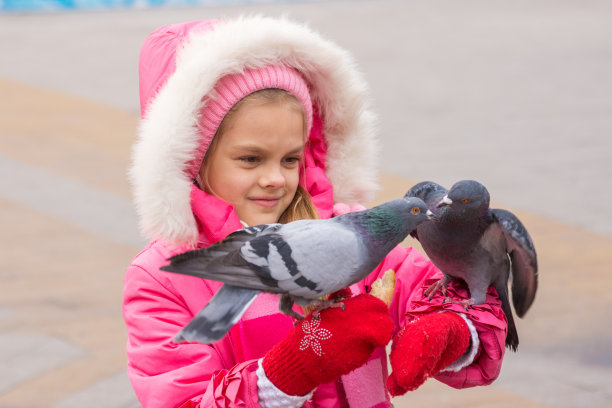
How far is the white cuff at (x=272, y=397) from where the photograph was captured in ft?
6.09

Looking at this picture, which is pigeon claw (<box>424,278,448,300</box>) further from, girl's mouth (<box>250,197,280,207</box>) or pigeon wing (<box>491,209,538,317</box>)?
girl's mouth (<box>250,197,280,207</box>)

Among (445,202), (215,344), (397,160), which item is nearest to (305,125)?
(445,202)

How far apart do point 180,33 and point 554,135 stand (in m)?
6.27

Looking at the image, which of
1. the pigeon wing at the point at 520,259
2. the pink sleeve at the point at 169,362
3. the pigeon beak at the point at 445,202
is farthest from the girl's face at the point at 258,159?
the pigeon wing at the point at 520,259

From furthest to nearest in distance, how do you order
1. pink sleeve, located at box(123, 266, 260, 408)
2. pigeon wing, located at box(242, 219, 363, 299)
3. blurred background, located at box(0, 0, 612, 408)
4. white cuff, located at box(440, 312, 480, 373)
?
blurred background, located at box(0, 0, 612, 408), white cuff, located at box(440, 312, 480, 373), pink sleeve, located at box(123, 266, 260, 408), pigeon wing, located at box(242, 219, 363, 299)

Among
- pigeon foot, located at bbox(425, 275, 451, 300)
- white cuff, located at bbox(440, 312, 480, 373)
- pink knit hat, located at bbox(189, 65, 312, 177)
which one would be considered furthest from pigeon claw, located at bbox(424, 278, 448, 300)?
pink knit hat, located at bbox(189, 65, 312, 177)

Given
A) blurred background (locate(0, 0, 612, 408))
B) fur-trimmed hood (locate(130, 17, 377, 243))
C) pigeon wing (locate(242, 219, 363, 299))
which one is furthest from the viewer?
blurred background (locate(0, 0, 612, 408))

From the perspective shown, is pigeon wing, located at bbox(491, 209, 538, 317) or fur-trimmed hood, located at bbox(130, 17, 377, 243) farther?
fur-trimmed hood, located at bbox(130, 17, 377, 243)

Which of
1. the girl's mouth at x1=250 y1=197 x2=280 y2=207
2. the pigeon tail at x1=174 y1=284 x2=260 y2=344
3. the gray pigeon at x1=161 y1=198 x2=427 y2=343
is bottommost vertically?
the pigeon tail at x1=174 y1=284 x2=260 y2=344

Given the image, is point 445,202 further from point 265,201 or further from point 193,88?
point 193,88

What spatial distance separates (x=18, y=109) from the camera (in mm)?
8742

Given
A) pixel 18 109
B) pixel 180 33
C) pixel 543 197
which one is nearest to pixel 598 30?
pixel 543 197

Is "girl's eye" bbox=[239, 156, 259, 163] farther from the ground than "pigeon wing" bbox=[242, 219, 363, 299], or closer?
farther from the ground

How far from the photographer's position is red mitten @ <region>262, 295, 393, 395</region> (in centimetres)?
181
